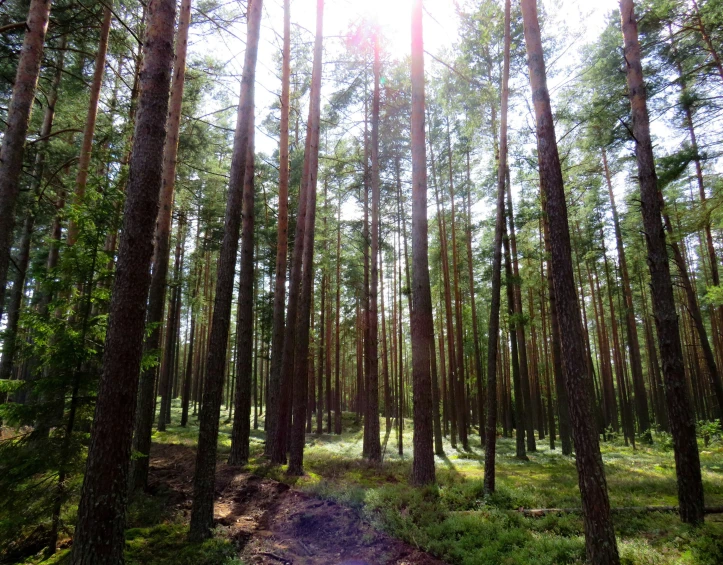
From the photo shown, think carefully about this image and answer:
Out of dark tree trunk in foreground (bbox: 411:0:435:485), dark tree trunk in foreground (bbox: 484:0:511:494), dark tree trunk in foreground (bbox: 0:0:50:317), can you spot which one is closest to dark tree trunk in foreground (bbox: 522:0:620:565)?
dark tree trunk in foreground (bbox: 484:0:511:494)

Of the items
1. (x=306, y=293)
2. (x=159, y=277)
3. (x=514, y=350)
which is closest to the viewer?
(x=159, y=277)

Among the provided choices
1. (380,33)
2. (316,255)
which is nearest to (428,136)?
(380,33)

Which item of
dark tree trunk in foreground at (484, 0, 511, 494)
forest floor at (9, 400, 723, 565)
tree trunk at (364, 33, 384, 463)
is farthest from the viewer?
tree trunk at (364, 33, 384, 463)

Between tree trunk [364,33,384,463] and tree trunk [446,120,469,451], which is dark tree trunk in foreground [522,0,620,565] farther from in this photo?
tree trunk [446,120,469,451]

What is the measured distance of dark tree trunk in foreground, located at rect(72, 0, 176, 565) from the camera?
12.9 ft

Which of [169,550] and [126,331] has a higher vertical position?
[126,331]

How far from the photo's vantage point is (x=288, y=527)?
711cm

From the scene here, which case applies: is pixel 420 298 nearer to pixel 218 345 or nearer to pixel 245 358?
pixel 218 345

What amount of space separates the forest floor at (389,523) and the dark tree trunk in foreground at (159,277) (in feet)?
3.06

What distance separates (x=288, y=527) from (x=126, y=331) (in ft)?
16.6

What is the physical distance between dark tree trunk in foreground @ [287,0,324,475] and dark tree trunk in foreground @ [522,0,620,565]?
671 centimetres

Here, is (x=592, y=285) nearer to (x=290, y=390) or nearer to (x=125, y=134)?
(x=290, y=390)

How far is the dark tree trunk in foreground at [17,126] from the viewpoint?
24.7 feet

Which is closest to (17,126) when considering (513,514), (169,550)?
(169,550)
